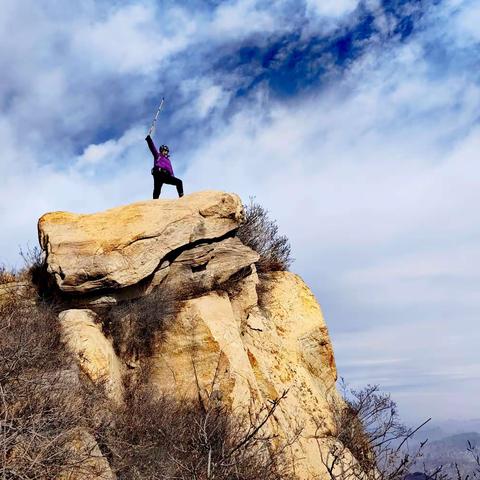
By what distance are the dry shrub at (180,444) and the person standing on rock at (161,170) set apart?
18.8 ft

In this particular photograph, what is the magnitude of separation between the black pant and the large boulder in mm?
577

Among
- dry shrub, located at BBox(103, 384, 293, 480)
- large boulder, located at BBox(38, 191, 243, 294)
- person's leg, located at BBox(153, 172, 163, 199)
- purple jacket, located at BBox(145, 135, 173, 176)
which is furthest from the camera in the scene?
person's leg, located at BBox(153, 172, 163, 199)

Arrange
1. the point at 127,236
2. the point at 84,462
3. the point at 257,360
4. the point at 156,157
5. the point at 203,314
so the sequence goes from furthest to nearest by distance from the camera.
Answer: the point at 156,157 < the point at 127,236 < the point at 257,360 < the point at 203,314 < the point at 84,462

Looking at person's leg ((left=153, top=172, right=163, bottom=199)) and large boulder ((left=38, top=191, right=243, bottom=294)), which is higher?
person's leg ((left=153, top=172, right=163, bottom=199))

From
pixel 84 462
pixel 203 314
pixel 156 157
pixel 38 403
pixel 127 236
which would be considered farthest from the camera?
pixel 156 157

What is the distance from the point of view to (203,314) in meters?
11.6

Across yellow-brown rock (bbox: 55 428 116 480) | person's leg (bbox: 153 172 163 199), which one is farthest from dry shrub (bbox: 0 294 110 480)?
person's leg (bbox: 153 172 163 199)

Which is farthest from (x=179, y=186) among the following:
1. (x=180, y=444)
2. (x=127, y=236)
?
(x=180, y=444)

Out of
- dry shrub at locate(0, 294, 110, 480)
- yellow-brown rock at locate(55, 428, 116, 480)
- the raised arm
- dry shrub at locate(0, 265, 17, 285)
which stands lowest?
yellow-brown rock at locate(55, 428, 116, 480)

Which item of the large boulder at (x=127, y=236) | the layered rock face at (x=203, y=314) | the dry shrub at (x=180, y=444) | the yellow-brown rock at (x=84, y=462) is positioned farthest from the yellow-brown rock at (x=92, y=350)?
the yellow-brown rock at (x=84, y=462)

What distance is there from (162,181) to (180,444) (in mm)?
7583

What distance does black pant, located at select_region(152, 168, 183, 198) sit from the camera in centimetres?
1377

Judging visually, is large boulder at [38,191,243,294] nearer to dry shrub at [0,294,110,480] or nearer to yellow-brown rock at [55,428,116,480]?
dry shrub at [0,294,110,480]

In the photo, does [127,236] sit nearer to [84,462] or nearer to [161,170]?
[161,170]
